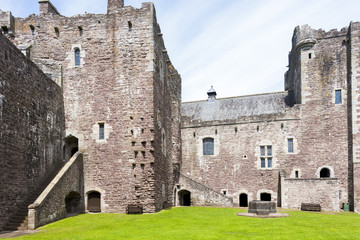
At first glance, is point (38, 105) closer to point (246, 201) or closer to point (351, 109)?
point (246, 201)

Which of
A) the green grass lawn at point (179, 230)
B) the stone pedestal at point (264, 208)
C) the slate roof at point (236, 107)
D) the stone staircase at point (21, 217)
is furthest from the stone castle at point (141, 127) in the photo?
the stone pedestal at point (264, 208)

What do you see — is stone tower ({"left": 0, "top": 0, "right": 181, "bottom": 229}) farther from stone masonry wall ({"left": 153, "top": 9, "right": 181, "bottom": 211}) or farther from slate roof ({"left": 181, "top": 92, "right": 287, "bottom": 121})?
slate roof ({"left": 181, "top": 92, "right": 287, "bottom": 121})

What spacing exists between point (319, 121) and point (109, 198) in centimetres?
1723

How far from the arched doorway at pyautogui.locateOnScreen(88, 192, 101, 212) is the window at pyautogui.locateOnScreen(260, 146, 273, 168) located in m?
14.2

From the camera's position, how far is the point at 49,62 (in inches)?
778

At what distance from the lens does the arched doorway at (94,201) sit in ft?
60.1

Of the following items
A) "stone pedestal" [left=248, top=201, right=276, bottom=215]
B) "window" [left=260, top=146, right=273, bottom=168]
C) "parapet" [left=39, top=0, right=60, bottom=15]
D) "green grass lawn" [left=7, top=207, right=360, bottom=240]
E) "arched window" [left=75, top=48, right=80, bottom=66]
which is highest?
"parapet" [left=39, top=0, right=60, bottom=15]

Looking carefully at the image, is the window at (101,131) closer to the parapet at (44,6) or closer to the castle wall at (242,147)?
the parapet at (44,6)

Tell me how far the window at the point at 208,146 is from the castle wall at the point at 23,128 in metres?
13.8

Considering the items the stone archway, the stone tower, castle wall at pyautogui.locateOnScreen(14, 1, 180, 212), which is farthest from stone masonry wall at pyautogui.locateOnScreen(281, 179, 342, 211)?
the stone archway

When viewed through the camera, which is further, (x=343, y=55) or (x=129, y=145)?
(x=343, y=55)

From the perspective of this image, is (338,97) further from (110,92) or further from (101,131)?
(101,131)

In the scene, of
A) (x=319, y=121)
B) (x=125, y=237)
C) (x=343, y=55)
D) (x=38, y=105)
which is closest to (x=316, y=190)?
(x=319, y=121)

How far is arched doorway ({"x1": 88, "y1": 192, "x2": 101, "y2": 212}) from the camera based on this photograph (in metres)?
18.3
